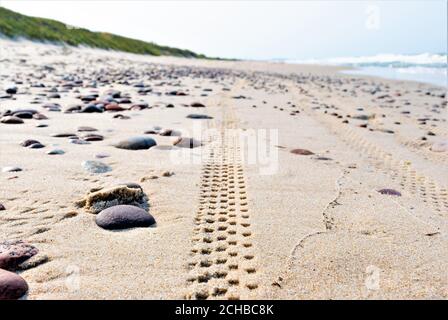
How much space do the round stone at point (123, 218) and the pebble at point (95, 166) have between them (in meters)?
→ 0.90

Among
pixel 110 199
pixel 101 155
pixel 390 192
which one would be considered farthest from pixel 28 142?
pixel 390 192

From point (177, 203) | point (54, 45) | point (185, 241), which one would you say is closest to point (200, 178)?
Answer: point (177, 203)

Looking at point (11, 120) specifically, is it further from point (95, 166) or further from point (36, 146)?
point (95, 166)

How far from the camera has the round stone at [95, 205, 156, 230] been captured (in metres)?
2.23

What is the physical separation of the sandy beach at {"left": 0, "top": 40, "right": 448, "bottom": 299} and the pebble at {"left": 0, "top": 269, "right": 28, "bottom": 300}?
50 mm

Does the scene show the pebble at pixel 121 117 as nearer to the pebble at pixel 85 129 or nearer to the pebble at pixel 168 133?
the pebble at pixel 85 129

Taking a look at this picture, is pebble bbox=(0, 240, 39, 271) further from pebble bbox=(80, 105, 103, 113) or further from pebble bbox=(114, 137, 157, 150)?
pebble bbox=(80, 105, 103, 113)

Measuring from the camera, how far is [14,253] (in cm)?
185

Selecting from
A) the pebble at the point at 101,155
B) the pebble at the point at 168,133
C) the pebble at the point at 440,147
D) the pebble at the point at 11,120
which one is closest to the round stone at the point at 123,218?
the pebble at the point at 101,155

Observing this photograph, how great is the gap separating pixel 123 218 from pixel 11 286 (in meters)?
0.74

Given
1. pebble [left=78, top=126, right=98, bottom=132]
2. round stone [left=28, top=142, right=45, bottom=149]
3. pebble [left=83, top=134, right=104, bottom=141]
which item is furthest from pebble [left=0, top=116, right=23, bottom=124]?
round stone [left=28, top=142, right=45, bottom=149]
